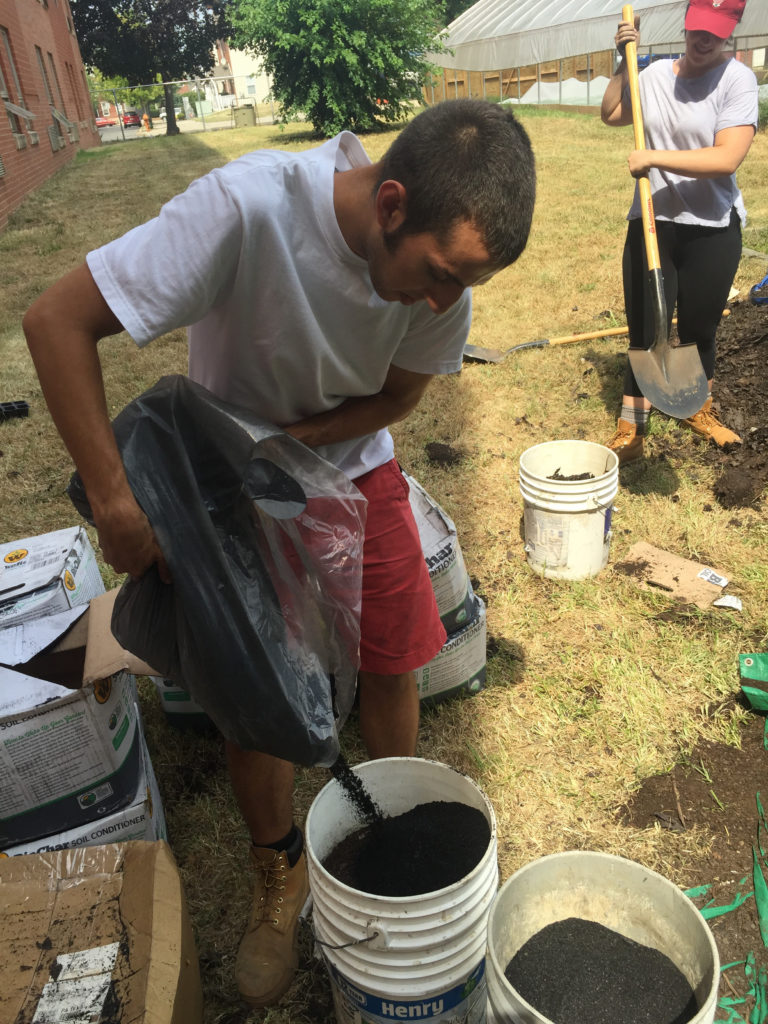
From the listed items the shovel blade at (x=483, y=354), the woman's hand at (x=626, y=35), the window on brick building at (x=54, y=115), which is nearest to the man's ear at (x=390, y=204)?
the woman's hand at (x=626, y=35)

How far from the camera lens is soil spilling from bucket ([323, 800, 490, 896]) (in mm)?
1543

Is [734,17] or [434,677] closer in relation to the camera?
[434,677]

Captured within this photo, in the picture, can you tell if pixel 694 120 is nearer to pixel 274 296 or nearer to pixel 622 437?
pixel 622 437

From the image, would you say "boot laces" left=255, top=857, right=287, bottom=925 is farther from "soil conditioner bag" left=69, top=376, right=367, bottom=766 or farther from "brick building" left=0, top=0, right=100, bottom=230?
"brick building" left=0, top=0, right=100, bottom=230

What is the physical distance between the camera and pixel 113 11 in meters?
31.2

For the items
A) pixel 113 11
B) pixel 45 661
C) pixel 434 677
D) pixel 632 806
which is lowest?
pixel 632 806

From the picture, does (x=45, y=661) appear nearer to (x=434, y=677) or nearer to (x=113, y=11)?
(x=434, y=677)

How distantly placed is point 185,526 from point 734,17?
2.97 metres

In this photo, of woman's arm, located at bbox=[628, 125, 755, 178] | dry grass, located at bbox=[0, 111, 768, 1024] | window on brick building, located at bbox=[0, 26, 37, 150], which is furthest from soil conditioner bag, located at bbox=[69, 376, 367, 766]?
window on brick building, located at bbox=[0, 26, 37, 150]

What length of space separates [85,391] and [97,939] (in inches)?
41.2

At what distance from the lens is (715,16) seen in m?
2.86

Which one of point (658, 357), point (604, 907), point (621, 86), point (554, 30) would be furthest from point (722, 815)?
point (554, 30)

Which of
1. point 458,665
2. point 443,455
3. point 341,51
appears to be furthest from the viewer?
point 341,51

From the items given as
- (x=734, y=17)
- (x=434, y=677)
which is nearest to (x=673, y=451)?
(x=734, y=17)
